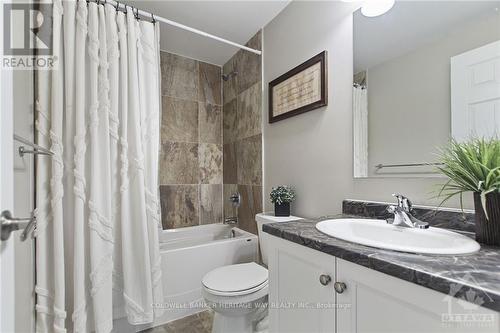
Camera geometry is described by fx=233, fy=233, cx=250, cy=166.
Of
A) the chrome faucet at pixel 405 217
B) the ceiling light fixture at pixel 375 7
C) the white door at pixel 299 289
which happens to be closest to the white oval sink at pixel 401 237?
the chrome faucet at pixel 405 217

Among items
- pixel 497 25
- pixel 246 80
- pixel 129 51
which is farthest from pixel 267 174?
pixel 497 25

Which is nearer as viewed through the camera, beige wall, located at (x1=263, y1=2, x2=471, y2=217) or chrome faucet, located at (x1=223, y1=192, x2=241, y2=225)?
beige wall, located at (x1=263, y1=2, x2=471, y2=217)

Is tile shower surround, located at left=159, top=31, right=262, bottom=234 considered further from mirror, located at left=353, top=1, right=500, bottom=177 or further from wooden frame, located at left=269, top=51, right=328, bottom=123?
mirror, located at left=353, top=1, right=500, bottom=177

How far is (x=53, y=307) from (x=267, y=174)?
1589 millimetres

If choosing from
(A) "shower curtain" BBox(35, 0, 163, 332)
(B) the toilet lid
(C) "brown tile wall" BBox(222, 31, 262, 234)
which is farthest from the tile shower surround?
(A) "shower curtain" BBox(35, 0, 163, 332)

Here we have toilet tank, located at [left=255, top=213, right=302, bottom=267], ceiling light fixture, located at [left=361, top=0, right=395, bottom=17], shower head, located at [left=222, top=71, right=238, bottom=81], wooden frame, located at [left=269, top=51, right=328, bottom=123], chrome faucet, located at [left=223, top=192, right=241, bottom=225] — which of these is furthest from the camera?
shower head, located at [left=222, top=71, right=238, bottom=81]

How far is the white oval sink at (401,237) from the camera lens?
655mm

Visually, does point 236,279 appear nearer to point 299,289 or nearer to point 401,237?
point 299,289

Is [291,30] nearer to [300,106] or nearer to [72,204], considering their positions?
[300,106]

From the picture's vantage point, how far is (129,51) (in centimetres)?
149

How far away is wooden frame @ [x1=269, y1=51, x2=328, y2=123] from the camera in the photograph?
144cm

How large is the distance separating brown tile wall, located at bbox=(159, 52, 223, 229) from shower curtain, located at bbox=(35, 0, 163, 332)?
2.98ft

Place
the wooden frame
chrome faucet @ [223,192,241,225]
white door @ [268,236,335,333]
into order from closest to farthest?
white door @ [268,236,335,333] < the wooden frame < chrome faucet @ [223,192,241,225]

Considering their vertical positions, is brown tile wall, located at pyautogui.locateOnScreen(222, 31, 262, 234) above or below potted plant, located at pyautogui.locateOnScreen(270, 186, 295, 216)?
above
